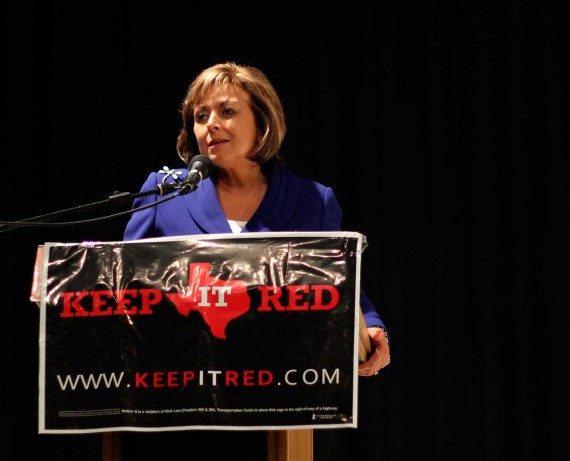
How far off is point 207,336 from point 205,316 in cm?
3

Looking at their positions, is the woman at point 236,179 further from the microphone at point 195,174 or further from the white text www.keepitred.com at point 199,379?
the white text www.keepitred.com at point 199,379

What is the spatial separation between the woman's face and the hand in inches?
21.5

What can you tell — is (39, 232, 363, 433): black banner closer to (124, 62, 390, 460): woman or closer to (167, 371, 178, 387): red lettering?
(167, 371, 178, 387): red lettering

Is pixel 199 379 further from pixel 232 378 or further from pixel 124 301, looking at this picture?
pixel 124 301

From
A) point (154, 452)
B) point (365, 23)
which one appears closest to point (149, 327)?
point (154, 452)

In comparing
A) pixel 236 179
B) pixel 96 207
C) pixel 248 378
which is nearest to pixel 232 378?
pixel 248 378

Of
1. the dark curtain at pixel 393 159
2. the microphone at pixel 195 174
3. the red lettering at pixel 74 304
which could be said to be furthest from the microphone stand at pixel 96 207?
the dark curtain at pixel 393 159

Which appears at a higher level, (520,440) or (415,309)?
(415,309)

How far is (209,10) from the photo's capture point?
3.46 meters

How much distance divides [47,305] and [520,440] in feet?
→ 7.51

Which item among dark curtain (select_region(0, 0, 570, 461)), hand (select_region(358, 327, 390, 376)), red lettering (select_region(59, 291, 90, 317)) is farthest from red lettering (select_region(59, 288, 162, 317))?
dark curtain (select_region(0, 0, 570, 461))

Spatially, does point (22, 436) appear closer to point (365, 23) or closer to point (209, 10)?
point (209, 10)

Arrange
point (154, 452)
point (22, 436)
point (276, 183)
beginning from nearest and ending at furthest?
1. point (154, 452)
2. point (276, 183)
3. point (22, 436)

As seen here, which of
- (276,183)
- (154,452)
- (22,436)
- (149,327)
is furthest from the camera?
(22,436)
